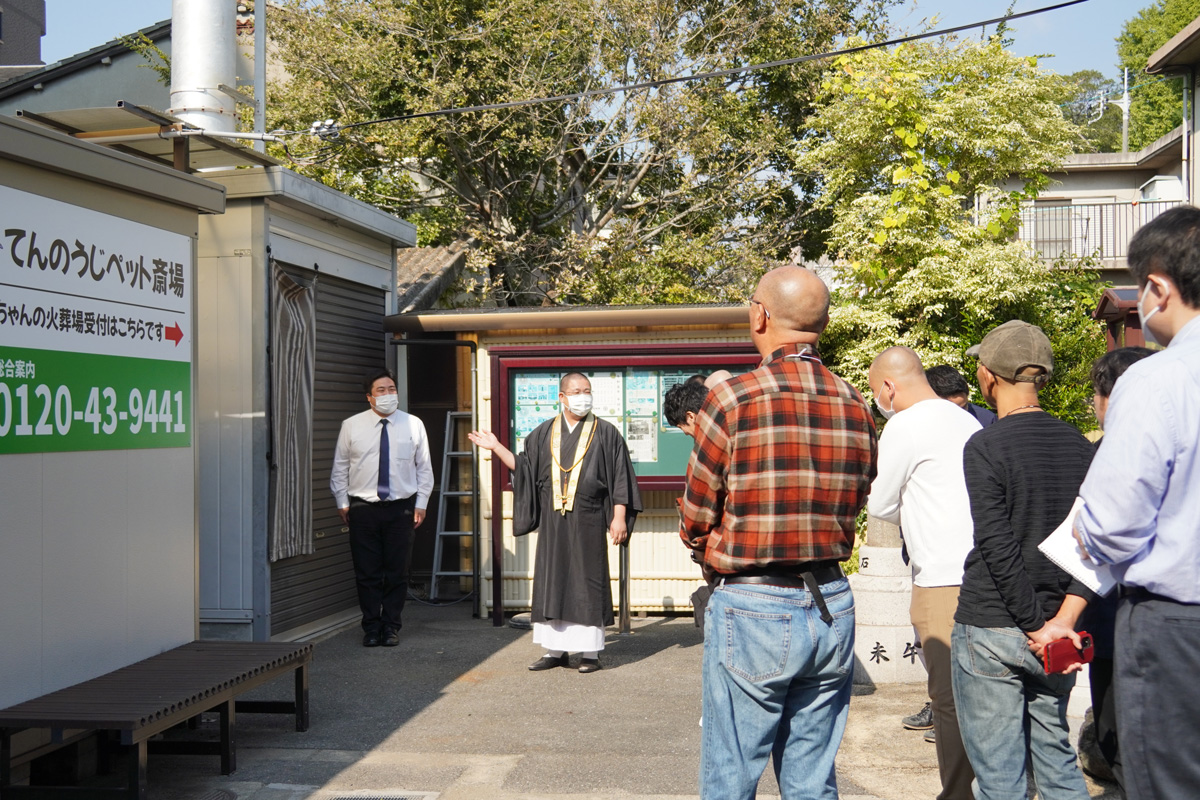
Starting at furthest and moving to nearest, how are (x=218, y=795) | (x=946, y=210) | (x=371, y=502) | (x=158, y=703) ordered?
(x=946, y=210), (x=371, y=502), (x=218, y=795), (x=158, y=703)

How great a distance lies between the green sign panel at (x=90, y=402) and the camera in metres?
4.58

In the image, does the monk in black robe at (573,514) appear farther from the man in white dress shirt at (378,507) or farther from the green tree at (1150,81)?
the green tree at (1150,81)

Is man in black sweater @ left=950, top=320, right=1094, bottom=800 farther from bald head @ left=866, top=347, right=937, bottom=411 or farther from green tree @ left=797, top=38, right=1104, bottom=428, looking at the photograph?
green tree @ left=797, top=38, right=1104, bottom=428

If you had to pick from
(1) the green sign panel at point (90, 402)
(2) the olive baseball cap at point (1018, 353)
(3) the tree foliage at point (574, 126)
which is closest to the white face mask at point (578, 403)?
(1) the green sign panel at point (90, 402)

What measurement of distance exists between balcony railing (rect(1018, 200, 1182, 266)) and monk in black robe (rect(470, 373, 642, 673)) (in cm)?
1844

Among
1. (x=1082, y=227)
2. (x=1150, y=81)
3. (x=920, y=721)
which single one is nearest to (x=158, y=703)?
(x=920, y=721)

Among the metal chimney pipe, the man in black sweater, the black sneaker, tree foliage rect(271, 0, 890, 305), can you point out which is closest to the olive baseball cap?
the man in black sweater

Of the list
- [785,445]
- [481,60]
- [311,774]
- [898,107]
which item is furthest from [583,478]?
[481,60]

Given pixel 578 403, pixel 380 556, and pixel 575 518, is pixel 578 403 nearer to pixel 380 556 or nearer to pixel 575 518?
pixel 575 518

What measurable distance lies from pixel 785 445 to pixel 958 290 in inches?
452

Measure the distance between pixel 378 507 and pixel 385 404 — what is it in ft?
2.64

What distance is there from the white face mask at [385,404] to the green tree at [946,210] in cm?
719

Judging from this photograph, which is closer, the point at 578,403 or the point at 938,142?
the point at 578,403

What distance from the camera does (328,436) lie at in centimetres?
→ 888
